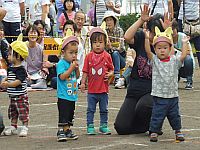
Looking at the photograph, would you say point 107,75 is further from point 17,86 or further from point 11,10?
point 11,10

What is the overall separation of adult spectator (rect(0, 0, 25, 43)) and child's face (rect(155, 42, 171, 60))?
7.71 metres

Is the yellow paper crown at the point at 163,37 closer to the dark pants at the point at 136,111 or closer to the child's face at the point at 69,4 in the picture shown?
the dark pants at the point at 136,111

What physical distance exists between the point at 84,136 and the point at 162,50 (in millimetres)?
1640

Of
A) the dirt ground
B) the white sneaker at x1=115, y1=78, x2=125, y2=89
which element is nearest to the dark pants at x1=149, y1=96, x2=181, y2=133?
the dirt ground

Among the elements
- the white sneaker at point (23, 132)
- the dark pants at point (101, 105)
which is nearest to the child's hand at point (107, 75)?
the dark pants at point (101, 105)

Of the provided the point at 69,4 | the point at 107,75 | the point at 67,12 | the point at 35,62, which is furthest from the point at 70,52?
the point at 67,12

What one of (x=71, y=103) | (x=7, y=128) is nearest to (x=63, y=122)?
(x=71, y=103)

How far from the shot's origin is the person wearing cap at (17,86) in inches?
345

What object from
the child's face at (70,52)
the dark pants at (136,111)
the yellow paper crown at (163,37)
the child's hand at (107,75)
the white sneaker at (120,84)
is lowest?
the white sneaker at (120,84)

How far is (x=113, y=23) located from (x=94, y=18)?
1.91m

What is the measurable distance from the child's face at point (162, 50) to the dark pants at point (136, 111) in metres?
0.73

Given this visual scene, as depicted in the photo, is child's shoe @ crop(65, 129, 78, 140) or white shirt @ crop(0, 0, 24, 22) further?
white shirt @ crop(0, 0, 24, 22)

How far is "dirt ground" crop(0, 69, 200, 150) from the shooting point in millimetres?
7867

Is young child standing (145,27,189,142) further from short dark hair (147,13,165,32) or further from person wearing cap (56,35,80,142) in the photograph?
person wearing cap (56,35,80,142)
